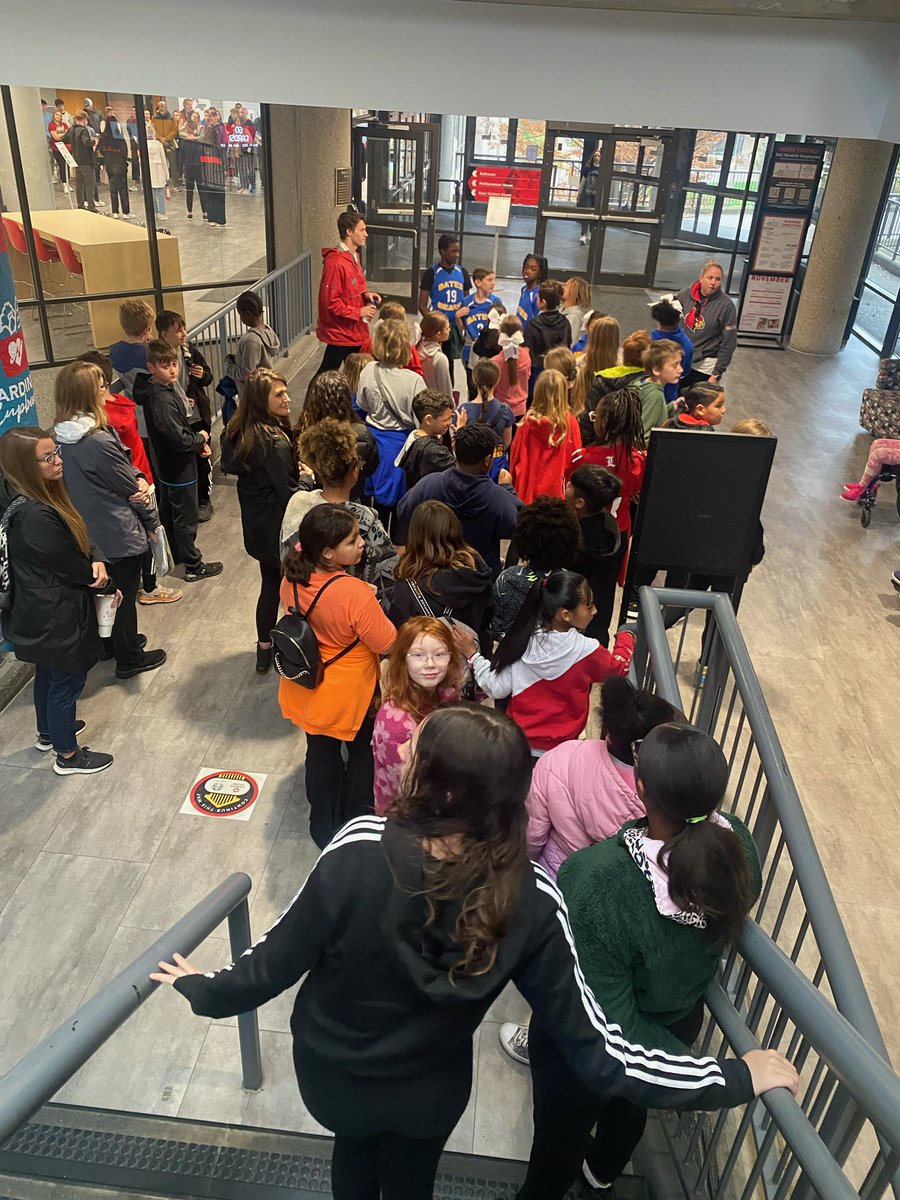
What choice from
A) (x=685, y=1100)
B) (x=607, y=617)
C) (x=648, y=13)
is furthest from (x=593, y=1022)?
(x=607, y=617)

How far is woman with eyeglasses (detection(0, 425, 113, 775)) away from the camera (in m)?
3.88

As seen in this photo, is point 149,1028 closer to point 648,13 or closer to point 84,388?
point 84,388

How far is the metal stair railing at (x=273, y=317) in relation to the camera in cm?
796

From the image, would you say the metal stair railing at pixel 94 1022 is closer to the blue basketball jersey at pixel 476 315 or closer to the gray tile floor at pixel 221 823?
the gray tile floor at pixel 221 823

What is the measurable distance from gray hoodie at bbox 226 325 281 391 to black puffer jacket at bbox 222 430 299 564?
6.35ft

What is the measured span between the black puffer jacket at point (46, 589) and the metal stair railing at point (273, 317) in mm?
3605

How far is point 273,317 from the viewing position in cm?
1002

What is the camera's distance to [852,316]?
13.4m

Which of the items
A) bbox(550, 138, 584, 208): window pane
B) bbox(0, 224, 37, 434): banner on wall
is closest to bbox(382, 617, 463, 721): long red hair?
bbox(0, 224, 37, 434): banner on wall

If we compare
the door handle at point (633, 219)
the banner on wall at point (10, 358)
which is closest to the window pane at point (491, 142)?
the door handle at point (633, 219)

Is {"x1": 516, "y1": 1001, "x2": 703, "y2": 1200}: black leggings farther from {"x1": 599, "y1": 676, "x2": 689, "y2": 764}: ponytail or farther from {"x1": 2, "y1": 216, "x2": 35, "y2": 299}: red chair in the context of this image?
{"x1": 2, "y1": 216, "x2": 35, "y2": 299}: red chair

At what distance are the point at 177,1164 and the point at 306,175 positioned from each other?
11.0m

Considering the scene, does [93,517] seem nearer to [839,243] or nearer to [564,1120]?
[564,1120]

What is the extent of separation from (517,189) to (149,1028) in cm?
1551
